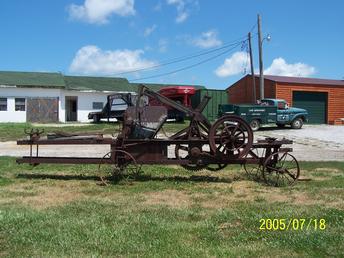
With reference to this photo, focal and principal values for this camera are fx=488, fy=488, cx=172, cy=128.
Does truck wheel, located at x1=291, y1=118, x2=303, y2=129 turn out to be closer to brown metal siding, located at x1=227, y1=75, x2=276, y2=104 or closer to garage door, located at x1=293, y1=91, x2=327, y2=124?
garage door, located at x1=293, y1=91, x2=327, y2=124

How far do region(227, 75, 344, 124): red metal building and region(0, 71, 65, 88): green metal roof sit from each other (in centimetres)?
1732

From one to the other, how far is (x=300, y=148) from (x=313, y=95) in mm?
22270

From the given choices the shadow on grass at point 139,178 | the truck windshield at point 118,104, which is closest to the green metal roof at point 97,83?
the truck windshield at point 118,104

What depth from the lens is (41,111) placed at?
1574 inches

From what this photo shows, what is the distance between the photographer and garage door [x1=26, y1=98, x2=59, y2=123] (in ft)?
131

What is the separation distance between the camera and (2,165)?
12453 millimetres

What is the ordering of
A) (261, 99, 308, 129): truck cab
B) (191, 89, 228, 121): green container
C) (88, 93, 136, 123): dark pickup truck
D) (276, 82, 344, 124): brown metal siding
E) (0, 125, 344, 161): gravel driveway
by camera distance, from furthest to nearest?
(276, 82, 344, 124): brown metal siding, (191, 89, 228, 121): green container, (88, 93, 136, 123): dark pickup truck, (261, 99, 308, 129): truck cab, (0, 125, 344, 161): gravel driveway

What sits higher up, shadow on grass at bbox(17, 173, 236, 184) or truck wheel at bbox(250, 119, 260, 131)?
truck wheel at bbox(250, 119, 260, 131)

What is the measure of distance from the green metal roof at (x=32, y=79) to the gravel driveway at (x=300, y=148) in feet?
62.1

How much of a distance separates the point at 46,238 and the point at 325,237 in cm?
325

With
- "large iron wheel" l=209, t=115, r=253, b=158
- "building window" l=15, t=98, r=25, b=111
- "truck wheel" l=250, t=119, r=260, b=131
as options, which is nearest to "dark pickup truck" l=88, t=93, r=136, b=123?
"truck wheel" l=250, t=119, r=260, b=131

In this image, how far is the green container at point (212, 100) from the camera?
33.0 m

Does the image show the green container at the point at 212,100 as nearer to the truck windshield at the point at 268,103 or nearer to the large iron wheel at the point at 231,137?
the truck windshield at the point at 268,103

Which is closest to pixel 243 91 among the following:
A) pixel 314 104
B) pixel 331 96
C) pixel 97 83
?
pixel 314 104
